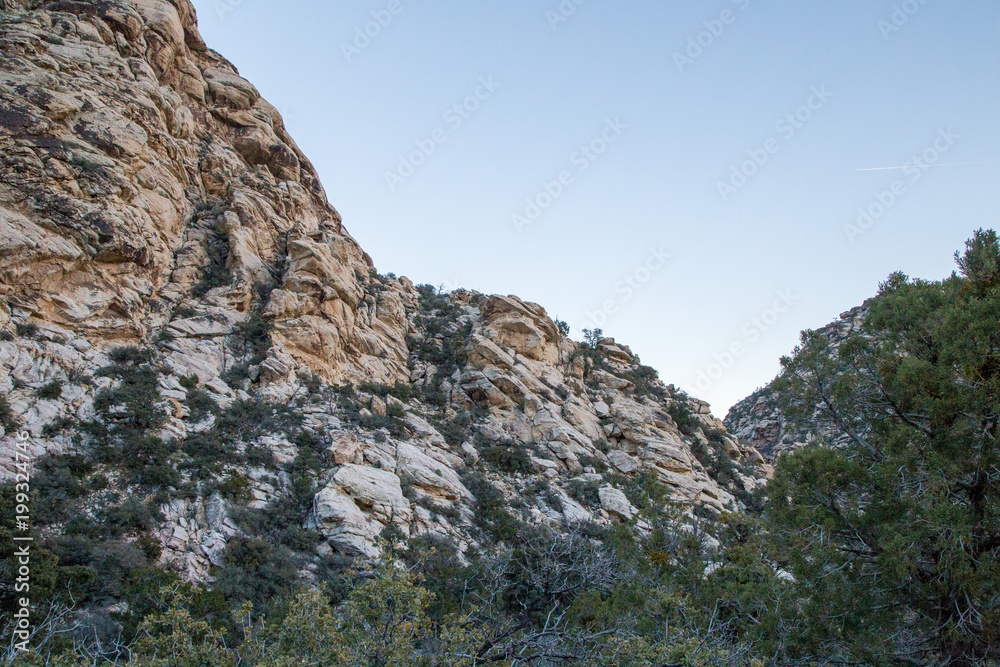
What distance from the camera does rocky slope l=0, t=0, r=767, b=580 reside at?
13.9 m

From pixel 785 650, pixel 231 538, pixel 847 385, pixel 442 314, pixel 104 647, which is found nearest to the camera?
pixel 785 650

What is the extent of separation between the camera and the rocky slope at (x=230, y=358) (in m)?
13.9

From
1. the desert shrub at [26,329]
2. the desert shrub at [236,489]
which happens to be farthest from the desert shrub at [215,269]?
the desert shrub at [236,489]

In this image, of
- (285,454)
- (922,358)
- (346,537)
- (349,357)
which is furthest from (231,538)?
(922,358)

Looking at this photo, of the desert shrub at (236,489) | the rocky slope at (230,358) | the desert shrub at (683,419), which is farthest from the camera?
the desert shrub at (683,419)

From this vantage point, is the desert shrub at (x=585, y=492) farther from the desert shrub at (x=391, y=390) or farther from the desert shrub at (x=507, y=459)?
the desert shrub at (x=391, y=390)

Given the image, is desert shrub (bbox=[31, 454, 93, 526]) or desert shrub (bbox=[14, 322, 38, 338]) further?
desert shrub (bbox=[14, 322, 38, 338])

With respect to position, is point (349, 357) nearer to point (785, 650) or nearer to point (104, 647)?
point (104, 647)

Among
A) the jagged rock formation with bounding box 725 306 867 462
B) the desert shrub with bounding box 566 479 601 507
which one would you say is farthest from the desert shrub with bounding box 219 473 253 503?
the jagged rock formation with bounding box 725 306 867 462

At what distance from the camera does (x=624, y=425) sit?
2767 centimetres

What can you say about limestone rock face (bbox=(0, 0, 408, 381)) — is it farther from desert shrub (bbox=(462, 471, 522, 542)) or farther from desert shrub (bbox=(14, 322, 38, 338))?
desert shrub (bbox=(462, 471, 522, 542))

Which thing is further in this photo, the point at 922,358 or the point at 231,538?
the point at 231,538

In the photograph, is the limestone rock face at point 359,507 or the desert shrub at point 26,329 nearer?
the limestone rock face at point 359,507

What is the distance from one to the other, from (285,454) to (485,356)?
1247 centimetres
